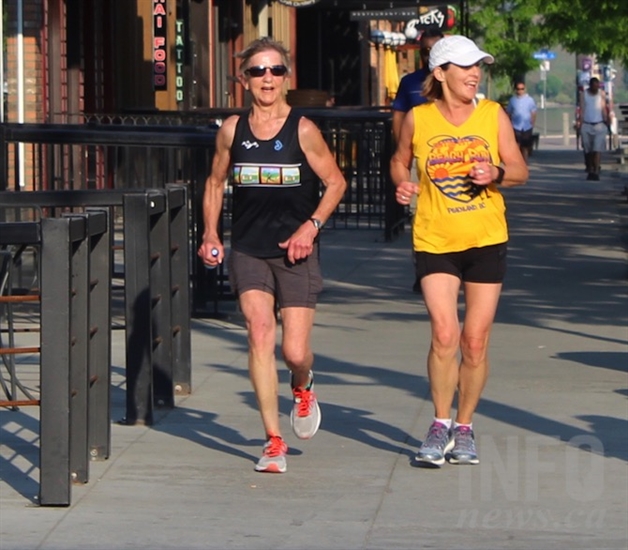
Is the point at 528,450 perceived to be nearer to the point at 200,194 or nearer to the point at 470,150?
the point at 470,150

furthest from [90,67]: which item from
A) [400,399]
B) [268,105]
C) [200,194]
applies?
[268,105]

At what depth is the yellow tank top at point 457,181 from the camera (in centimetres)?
667

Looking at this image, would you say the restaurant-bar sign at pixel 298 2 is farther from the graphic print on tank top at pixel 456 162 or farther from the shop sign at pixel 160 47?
the graphic print on tank top at pixel 456 162

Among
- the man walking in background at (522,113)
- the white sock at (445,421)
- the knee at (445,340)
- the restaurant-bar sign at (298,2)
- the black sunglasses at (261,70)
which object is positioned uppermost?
the restaurant-bar sign at (298,2)

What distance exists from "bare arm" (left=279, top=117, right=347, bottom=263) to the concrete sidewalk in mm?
1009

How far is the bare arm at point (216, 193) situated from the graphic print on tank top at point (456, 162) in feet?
2.95

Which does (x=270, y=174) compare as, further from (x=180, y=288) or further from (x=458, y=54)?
→ (x=180, y=288)

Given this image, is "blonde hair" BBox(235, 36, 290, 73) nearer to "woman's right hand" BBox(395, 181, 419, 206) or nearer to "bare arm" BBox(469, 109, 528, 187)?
"woman's right hand" BBox(395, 181, 419, 206)

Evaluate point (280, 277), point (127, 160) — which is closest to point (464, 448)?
point (280, 277)

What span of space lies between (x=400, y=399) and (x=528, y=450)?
4.69ft

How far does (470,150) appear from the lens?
6664 mm

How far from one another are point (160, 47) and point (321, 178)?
45.5 feet

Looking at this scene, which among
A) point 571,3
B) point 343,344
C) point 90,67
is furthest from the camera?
point 571,3

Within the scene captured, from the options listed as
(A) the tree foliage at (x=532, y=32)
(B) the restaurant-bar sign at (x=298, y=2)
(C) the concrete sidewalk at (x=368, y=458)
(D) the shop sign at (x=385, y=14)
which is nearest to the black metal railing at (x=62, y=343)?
(C) the concrete sidewalk at (x=368, y=458)
